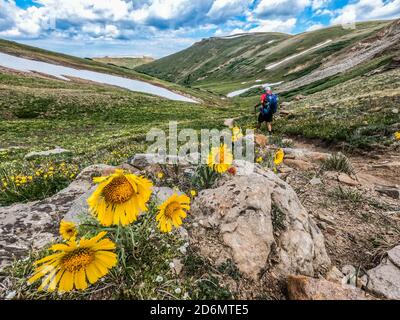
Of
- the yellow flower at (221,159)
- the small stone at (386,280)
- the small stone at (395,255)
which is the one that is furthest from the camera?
the yellow flower at (221,159)

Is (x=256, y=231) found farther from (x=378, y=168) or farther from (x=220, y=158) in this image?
(x=378, y=168)

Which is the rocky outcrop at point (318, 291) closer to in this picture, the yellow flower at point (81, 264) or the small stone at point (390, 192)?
the yellow flower at point (81, 264)

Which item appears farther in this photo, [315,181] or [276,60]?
[276,60]

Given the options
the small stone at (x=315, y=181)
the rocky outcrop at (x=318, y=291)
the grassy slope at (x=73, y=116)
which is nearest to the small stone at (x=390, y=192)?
the small stone at (x=315, y=181)

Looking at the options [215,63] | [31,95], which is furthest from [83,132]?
[215,63]

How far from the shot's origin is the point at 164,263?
2436 mm

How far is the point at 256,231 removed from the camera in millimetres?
2898

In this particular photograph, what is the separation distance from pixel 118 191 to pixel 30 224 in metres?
1.94

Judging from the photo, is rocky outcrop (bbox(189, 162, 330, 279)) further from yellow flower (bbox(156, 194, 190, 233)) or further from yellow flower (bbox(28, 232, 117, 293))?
yellow flower (bbox(28, 232, 117, 293))

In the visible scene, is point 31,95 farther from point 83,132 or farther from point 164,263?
point 164,263

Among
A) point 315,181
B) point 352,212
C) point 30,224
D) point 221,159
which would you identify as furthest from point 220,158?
point 315,181

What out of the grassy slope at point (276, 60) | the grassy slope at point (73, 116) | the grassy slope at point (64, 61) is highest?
the grassy slope at point (276, 60)

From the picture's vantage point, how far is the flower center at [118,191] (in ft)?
6.82
